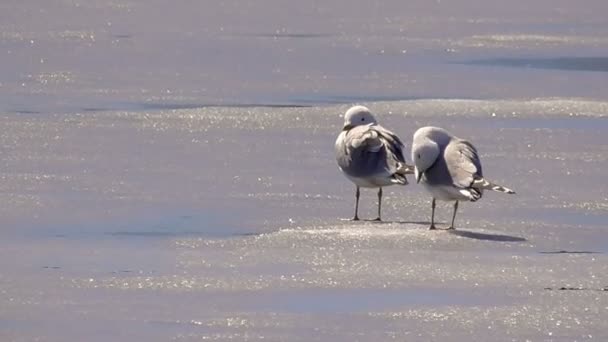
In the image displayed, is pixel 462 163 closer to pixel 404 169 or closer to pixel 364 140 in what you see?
pixel 404 169

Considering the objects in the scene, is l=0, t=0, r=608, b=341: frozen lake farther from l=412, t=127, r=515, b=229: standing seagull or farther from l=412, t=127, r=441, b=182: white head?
l=412, t=127, r=441, b=182: white head

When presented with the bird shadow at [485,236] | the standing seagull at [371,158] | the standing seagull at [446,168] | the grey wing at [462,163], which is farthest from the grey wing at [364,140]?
the bird shadow at [485,236]

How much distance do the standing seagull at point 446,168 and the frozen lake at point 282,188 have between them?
21 centimetres

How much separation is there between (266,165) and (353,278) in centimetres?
286

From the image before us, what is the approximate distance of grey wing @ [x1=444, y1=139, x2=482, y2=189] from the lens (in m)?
8.34

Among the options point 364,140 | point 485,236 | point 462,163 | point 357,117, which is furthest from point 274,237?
point 357,117

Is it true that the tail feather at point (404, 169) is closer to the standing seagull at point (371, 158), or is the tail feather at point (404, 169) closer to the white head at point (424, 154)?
the standing seagull at point (371, 158)

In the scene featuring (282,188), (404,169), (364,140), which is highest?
(364,140)

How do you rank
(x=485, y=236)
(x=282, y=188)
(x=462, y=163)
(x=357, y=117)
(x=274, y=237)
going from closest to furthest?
1. (x=274, y=237)
2. (x=485, y=236)
3. (x=462, y=163)
4. (x=282, y=188)
5. (x=357, y=117)

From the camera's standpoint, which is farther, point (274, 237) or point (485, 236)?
point (485, 236)

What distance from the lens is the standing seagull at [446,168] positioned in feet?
27.3

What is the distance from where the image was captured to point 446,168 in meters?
8.52

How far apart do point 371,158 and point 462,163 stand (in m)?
0.63

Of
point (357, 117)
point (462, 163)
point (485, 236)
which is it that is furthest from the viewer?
point (357, 117)
